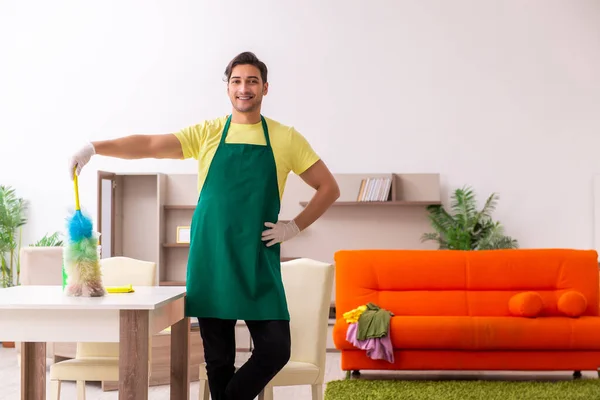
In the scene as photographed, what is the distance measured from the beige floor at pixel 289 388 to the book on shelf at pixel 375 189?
179 centimetres

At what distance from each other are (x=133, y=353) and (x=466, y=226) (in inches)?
215

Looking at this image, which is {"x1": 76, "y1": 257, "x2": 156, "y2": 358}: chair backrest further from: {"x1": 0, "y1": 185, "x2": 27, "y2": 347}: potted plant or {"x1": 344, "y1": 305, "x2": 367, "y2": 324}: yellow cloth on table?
{"x1": 0, "y1": 185, "x2": 27, "y2": 347}: potted plant

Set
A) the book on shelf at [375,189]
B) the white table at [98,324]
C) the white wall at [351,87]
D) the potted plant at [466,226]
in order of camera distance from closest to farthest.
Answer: the white table at [98,324]
the potted plant at [466,226]
the book on shelf at [375,189]
the white wall at [351,87]

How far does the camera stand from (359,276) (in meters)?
5.28

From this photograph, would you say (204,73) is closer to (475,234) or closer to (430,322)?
(475,234)

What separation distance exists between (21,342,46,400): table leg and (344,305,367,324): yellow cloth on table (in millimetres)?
2345

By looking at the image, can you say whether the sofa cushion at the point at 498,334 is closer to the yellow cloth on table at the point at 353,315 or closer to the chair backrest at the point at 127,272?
the yellow cloth on table at the point at 353,315

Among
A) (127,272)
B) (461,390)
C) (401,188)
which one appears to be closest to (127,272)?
(127,272)

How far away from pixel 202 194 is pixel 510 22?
5.99 metres

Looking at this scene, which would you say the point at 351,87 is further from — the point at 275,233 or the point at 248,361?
the point at 248,361

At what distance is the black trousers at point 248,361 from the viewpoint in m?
2.50

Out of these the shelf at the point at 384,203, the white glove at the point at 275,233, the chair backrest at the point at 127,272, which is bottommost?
the chair backrest at the point at 127,272

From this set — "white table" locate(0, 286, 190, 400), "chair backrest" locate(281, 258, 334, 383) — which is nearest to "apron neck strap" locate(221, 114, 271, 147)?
"white table" locate(0, 286, 190, 400)

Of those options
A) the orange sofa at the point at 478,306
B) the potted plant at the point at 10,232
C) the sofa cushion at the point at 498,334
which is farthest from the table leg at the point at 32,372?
the potted plant at the point at 10,232
